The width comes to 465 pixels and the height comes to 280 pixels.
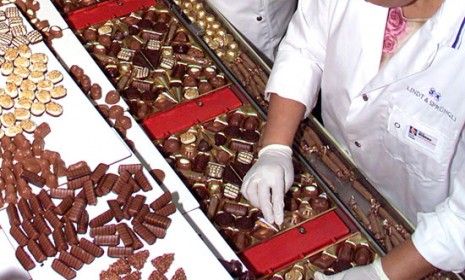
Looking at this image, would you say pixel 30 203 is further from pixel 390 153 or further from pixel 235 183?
pixel 390 153

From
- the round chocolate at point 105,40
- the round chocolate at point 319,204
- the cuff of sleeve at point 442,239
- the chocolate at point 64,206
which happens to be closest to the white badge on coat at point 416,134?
the cuff of sleeve at point 442,239

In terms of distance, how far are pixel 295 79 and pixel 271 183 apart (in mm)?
354

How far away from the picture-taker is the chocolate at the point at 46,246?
181 centimetres

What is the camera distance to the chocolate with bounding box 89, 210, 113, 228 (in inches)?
73.4

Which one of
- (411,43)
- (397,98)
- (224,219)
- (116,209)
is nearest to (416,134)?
(397,98)

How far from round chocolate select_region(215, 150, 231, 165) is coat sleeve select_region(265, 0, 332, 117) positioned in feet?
0.75

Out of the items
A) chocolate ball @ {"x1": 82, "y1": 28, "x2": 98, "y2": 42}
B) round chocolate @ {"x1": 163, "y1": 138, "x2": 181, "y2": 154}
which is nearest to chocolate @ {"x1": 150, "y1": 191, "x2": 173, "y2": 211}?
round chocolate @ {"x1": 163, "y1": 138, "x2": 181, "y2": 154}

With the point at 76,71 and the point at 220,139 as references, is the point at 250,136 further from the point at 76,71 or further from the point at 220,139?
the point at 76,71

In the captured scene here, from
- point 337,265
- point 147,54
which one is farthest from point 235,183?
point 147,54

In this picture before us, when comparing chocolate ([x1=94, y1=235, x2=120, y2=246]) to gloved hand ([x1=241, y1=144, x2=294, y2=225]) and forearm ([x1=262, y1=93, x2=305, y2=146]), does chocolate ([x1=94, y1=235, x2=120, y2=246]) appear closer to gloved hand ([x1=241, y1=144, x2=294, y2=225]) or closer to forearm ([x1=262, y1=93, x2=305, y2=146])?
gloved hand ([x1=241, y1=144, x2=294, y2=225])

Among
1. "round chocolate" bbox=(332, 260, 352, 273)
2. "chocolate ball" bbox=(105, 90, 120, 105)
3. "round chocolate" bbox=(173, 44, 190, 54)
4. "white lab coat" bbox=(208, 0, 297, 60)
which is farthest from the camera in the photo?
"white lab coat" bbox=(208, 0, 297, 60)

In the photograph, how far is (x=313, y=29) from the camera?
7.32 feet

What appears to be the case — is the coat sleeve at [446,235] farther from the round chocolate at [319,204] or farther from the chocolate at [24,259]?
the chocolate at [24,259]

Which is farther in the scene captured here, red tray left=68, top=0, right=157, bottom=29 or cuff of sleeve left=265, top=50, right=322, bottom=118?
red tray left=68, top=0, right=157, bottom=29
